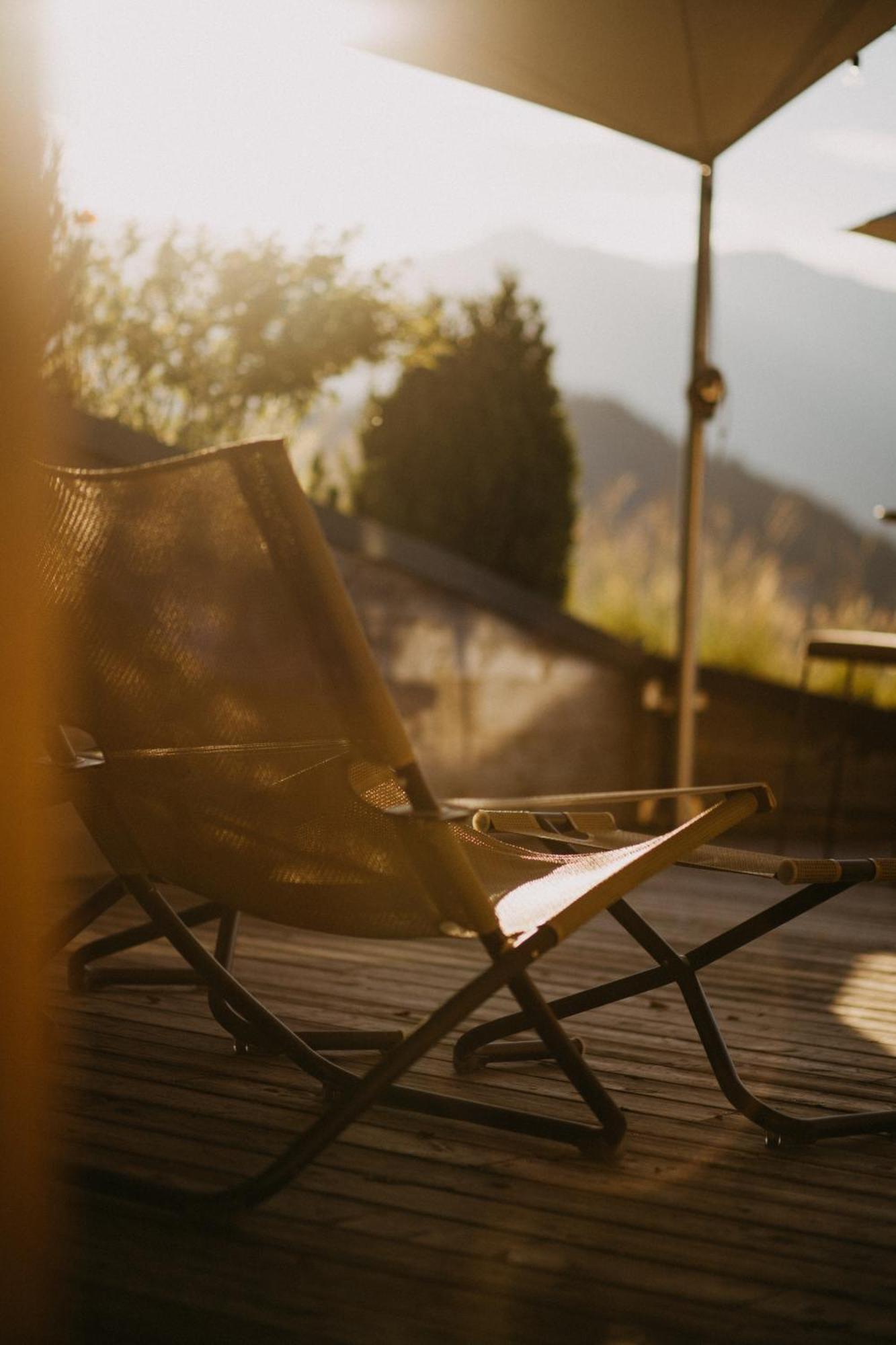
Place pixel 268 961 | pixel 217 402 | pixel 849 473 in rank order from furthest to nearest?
pixel 849 473 < pixel 217 402 < pixel 268 961

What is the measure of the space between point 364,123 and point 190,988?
405cm

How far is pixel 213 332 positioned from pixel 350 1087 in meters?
3.75

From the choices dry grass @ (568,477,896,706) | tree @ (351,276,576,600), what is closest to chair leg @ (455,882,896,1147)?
dry grass @ (568,477,896,706)

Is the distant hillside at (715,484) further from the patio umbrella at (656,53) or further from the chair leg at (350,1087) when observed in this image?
the chair leg at (350,1087)

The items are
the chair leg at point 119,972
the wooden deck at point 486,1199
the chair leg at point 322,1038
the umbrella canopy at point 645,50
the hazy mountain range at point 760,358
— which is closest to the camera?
the wooden deck at point 486,1199

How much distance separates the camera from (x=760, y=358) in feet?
71.8

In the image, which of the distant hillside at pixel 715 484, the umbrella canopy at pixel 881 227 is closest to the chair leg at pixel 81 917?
the umbrella canopy at pixel 881 227

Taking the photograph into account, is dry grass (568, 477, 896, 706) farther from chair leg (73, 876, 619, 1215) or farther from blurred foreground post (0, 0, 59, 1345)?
chair leg (73, 876, 619, 1215)

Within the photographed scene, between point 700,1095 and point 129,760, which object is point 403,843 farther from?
point 700,1095

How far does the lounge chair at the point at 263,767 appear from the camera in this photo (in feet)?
5.24

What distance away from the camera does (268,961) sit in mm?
2988

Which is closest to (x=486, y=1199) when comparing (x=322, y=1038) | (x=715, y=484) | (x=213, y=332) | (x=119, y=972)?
(x=322, y=1038)

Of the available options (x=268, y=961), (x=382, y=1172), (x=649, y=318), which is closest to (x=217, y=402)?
(x=268, y=961)

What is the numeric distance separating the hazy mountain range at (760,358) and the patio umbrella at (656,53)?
15217mm
